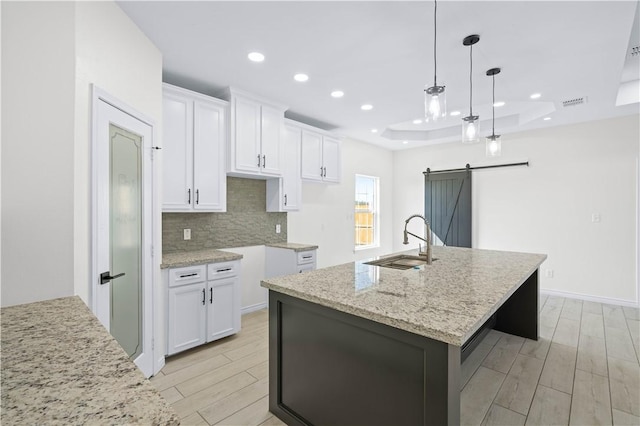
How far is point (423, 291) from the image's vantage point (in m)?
1.66

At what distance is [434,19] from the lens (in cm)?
215

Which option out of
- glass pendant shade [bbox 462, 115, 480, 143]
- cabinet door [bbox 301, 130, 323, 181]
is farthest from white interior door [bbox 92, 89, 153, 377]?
glass pendant shade [bbox 462, 115, 480, 143]

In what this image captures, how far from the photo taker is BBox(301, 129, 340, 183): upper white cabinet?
4367 millimetres

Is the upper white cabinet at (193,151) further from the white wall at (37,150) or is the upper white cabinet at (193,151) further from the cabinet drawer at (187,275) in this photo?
the white wall at (37,150)

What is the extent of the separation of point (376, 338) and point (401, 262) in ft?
4.64

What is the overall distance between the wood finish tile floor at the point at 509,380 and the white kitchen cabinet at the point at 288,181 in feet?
5.15

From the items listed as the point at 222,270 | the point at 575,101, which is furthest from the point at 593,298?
the point at 222,270

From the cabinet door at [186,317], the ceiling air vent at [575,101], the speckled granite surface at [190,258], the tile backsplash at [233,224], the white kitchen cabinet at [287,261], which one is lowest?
the cabinet door at [186,317]

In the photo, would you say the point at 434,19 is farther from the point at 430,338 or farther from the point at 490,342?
the point at 490,342

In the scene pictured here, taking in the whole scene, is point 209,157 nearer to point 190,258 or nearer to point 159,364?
point 190,258

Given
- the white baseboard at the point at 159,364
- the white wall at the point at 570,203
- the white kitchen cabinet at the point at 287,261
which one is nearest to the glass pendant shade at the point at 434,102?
the white kitchen cabinet at the point at 287,261

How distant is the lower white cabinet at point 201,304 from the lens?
2.71 m

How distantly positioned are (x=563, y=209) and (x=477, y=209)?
1.23m

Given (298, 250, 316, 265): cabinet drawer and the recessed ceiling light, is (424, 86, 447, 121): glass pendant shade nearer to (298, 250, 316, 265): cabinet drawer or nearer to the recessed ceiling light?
the recessed ceiling light
